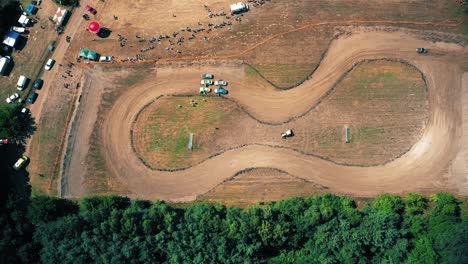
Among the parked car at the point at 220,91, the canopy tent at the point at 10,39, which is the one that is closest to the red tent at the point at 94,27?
the canopy tent at the point at 10,39

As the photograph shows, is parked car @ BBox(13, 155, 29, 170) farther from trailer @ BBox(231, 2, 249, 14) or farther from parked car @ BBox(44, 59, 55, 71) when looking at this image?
trailer @ BBox(231, 2, 249, 14)

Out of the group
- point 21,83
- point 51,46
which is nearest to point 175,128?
point 51,46

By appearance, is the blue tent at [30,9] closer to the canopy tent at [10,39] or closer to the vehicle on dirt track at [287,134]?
the canopy tent at [10,39]

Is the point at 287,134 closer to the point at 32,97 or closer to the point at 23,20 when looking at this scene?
the point at 32,97

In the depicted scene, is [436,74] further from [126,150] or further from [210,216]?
[126,150]

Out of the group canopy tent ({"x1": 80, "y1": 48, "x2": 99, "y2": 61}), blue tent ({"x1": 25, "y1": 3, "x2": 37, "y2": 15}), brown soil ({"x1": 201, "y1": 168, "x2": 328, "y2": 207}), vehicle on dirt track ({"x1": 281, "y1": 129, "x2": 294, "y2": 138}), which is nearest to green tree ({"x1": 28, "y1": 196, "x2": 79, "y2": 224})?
brown soil ({"x1": 201, "y1": 168, "x2": 328, "y2": 207})
